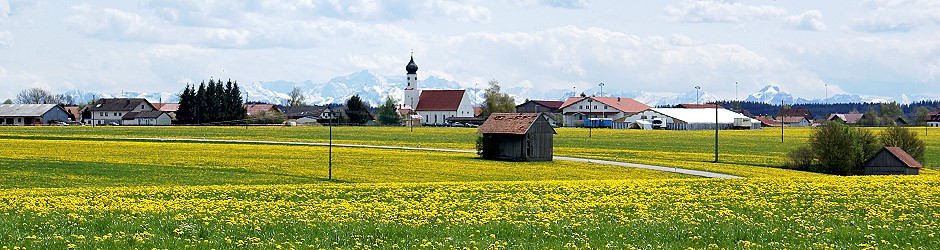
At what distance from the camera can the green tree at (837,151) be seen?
74869 mm

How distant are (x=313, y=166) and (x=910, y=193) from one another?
4032cm

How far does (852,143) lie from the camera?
7631 cm

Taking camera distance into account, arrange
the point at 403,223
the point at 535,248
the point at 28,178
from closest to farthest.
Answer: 1. the point at 535,248
2. the point at 403,223
3. the point at 28,178

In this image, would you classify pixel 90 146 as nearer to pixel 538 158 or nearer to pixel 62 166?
pixel 62 166

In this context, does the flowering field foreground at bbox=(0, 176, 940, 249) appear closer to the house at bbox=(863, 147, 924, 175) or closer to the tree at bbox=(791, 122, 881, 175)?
the house at bbox=(863, 147, 924, 175)

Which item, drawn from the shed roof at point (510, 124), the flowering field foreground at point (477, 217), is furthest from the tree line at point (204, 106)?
the flowering field foreground at point (477, 217)

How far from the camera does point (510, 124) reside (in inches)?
3174

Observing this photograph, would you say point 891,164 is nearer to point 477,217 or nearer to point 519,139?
point 519,139

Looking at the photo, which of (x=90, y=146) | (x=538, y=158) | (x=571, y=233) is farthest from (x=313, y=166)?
(x=571, y=233)

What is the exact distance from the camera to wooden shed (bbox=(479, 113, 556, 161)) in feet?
257

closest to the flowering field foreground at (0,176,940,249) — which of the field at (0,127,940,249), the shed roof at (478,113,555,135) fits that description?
the field at (0,127,940,249)

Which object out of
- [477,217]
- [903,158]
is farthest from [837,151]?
[477,217]

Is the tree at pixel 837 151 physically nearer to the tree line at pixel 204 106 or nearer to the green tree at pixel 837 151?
the green tree at pixel 837 151

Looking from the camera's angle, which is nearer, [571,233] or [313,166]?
[571,233]
